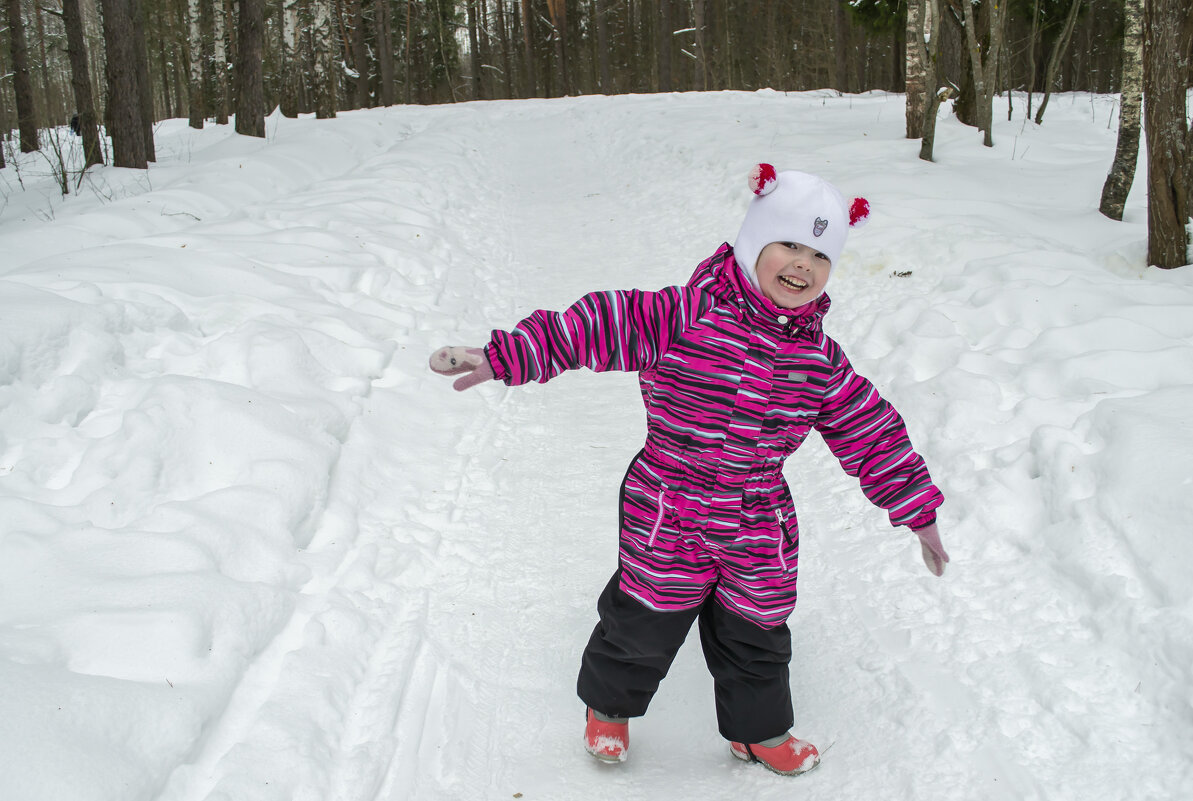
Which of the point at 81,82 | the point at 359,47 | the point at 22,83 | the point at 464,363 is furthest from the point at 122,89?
the point at 359,47

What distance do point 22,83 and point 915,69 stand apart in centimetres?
1370

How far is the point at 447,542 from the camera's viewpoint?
3.43 m

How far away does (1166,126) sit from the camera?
16.2 feet

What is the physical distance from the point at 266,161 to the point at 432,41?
22.7 m

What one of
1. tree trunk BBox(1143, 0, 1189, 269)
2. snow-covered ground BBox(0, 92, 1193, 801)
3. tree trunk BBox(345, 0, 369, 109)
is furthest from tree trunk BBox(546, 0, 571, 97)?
tree trunk BBox(1143, 0, 1189, 269)

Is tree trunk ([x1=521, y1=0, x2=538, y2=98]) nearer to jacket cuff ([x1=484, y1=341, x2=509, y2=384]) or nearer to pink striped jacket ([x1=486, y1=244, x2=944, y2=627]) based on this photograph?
pink striped jacket ([x1=486, y1=244, x2=944, y2=627])

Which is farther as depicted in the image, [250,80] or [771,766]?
[250,80]

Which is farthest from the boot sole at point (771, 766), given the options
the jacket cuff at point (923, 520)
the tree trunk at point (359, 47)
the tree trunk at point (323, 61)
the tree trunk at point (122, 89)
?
the tree trunk at point (359, 47)

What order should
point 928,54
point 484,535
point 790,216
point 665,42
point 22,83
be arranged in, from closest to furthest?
point 790,216, point 484,535, point 928,54, point 22,83, point 665,42

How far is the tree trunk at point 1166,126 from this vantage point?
4.81 meters

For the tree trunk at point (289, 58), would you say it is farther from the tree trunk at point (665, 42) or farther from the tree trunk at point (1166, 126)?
the tree trunk at point (1166, 126)

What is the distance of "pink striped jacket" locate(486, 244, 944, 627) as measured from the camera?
2027 millimetres

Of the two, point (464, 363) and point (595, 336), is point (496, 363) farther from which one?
point (595, 336)

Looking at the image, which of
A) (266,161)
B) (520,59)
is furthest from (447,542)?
(520,59)
